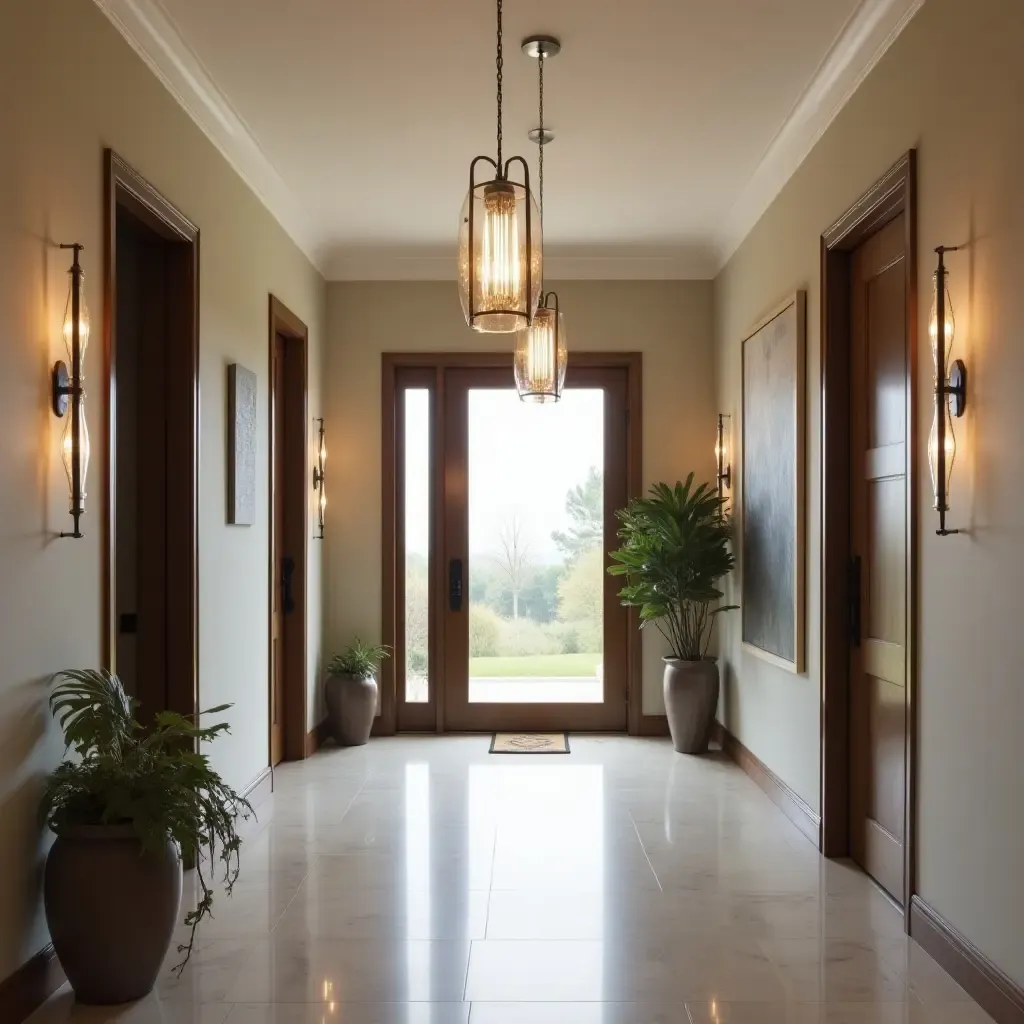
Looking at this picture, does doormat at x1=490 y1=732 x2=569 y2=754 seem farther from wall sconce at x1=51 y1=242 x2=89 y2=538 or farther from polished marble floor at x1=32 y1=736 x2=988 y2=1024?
wall sconce at x1=51 y1=242 x2=89 y2=538

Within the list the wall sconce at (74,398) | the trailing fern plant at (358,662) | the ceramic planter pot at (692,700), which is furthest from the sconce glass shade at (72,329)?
the ceramic planter pot at (692,700)

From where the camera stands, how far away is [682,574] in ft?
19.3

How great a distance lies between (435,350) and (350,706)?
2299 mm

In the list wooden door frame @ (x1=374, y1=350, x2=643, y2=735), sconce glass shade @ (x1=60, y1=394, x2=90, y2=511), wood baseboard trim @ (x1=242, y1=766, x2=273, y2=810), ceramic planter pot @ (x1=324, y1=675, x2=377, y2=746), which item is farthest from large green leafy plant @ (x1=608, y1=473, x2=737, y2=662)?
sconce glass shade @ (x1=60, y1=394, x2=90, y2=511)

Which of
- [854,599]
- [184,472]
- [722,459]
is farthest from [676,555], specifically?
[184,472]

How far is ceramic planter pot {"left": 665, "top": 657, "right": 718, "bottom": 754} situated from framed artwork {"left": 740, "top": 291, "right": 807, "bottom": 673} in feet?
1.48

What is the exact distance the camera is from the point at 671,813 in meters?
4.76

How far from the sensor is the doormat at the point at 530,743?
6.12 metres

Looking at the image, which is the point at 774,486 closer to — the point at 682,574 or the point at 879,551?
the point at 682,574

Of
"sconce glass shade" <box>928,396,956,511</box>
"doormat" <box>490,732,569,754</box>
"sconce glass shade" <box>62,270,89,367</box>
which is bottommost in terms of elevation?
"doormat" <box>490,732,569,754</box>

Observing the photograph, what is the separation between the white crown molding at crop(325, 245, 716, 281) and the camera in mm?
6582

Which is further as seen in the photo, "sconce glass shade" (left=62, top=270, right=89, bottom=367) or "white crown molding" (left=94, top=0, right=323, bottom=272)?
"white crown molding" (left=94, top=0, right=323, bottom=272)

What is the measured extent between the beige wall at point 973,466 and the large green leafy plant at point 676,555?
2578 mm

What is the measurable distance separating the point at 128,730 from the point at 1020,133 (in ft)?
9.31
